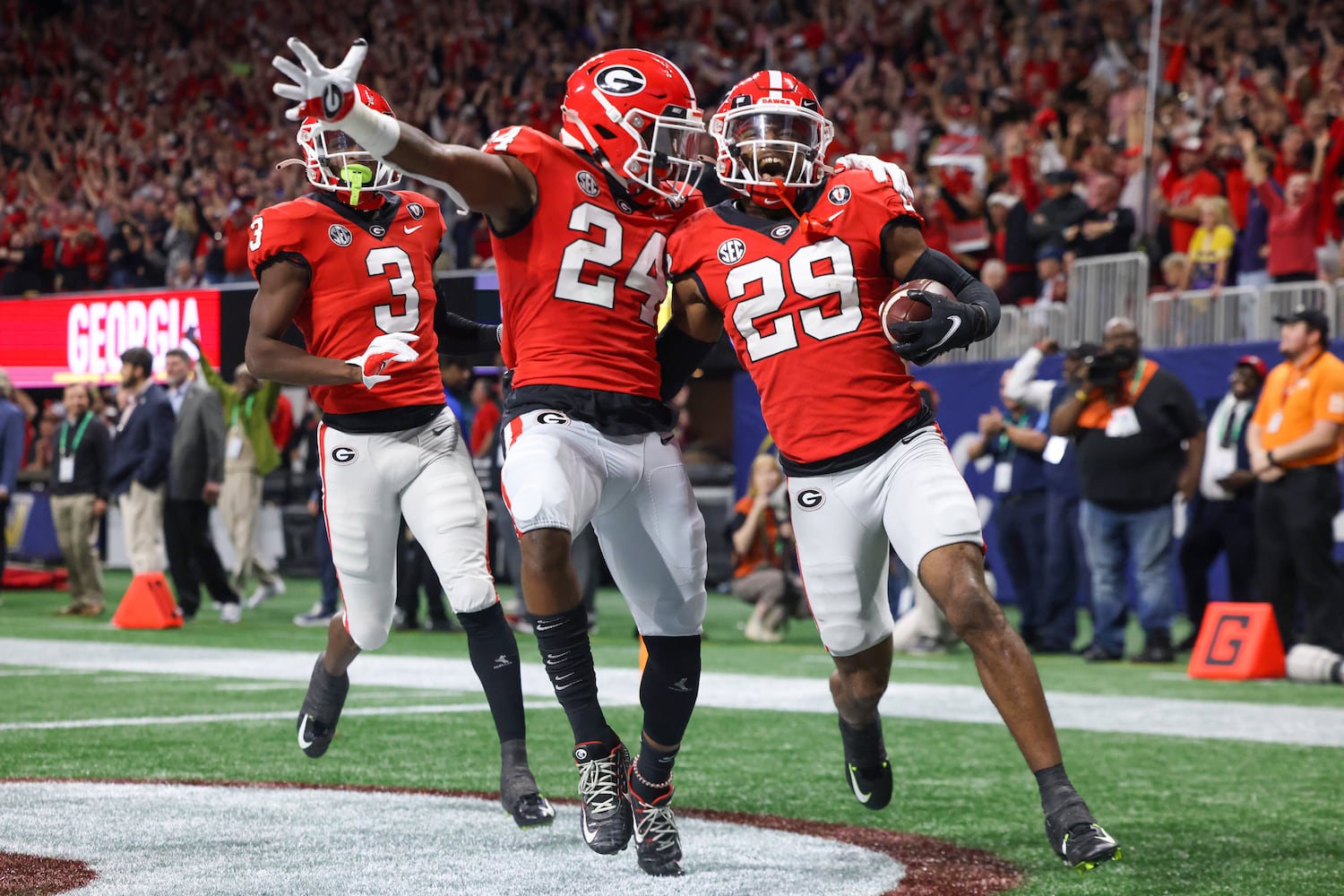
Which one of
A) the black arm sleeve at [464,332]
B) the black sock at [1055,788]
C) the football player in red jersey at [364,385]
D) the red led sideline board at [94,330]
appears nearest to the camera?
Result: the black sock at [1055,788]

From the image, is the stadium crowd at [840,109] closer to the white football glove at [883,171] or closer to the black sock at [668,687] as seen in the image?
the white football glove at [883,171]

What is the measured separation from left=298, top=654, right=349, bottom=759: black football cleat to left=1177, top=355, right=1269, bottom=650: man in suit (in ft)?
21.4

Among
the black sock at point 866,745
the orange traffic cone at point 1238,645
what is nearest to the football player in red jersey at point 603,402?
the black sock at point 866,745

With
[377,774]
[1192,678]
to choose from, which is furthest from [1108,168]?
[377,774]

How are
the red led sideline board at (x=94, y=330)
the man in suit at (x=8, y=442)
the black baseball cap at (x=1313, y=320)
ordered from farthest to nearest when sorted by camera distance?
the red led sideline board at (x=94, y=330) → the man in suit at (x=8, y=442) → the black baseball cap at (x=1313, y=320)

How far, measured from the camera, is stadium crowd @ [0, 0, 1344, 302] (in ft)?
41.9

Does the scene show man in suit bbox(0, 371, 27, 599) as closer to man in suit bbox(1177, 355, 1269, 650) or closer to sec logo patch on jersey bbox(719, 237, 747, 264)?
man in suit bbox(1177, 355, 1269, 650)

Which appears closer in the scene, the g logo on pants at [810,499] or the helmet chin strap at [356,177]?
the g logo on pants at [810,499]

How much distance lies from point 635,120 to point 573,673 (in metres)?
1.44

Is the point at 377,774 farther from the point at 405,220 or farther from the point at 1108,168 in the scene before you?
the point at 1108,168

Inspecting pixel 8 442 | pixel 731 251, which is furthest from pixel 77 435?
pixel 731 251

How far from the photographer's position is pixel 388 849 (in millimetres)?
4160

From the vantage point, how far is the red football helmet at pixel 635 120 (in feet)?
13.8

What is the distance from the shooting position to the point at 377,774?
18.0 ft
